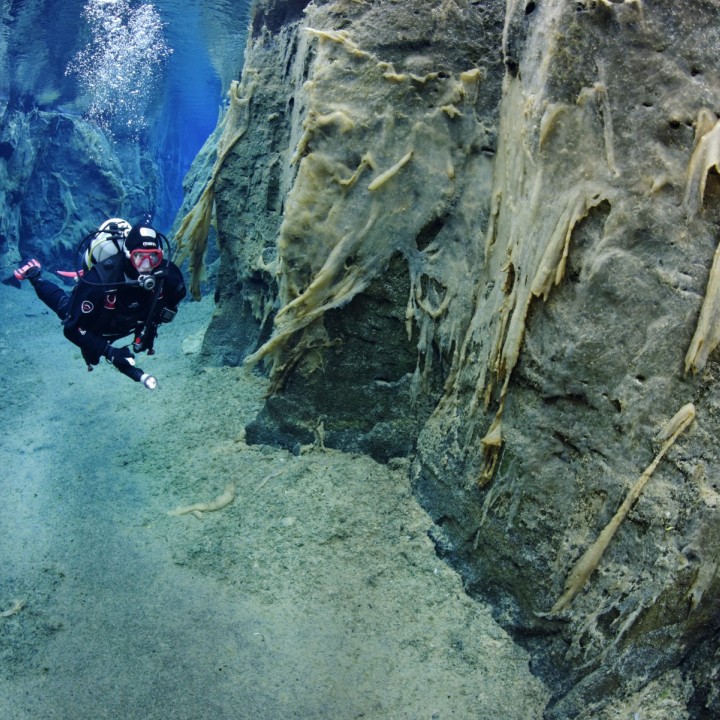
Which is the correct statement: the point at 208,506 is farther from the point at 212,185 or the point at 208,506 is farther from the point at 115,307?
the point at 212,185

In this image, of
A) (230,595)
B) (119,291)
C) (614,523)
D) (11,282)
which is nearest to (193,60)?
(11,282)

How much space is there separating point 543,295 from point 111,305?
3.50 m

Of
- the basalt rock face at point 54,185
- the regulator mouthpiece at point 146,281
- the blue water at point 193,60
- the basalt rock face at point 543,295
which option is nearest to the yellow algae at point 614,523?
the basalt rock face at point 543,295

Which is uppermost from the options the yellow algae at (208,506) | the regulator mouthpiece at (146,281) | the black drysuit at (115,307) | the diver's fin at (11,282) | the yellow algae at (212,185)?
the yellow algae at (212,185)

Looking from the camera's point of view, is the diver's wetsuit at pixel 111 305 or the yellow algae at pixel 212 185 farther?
the yellow algae at pixel 212 185

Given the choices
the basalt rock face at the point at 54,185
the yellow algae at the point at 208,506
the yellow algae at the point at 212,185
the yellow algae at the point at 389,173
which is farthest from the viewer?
the basalt rock face at the point at 54,185

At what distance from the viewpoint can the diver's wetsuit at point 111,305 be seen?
4262mm

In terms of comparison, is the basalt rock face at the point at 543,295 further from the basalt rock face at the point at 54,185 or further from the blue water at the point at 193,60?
the blue water at the point at 193,60

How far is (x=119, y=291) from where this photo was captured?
4426 mm

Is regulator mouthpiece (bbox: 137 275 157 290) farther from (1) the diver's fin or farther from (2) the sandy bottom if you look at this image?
(1) the diver's fin

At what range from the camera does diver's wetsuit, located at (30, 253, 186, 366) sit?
426 centimetres

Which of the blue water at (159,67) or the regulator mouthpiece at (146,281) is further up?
the blue water at (159,67)

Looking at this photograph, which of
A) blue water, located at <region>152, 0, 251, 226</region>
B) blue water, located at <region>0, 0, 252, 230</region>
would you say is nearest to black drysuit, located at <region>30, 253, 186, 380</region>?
blue water, located at <region>0, 0, 252, 230</region>

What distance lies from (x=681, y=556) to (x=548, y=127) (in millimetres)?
2075
